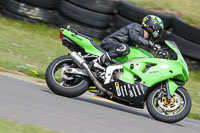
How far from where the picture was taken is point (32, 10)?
11.9 meters

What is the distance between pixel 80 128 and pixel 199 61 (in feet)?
23.1

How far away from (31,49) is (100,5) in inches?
99.5

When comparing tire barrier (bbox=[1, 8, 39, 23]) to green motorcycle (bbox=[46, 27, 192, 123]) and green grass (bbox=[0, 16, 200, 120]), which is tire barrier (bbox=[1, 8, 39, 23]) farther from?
green motorcycle (bbox=[46, 27, 192, 123])

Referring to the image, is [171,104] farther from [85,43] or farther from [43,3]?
[43,3]

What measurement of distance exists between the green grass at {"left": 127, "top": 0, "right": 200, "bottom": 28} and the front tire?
547 centimetres

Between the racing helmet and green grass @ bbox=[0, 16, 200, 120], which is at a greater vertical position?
the racing helmet

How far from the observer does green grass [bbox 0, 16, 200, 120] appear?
813cm

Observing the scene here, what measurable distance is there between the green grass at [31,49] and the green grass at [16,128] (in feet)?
12.6

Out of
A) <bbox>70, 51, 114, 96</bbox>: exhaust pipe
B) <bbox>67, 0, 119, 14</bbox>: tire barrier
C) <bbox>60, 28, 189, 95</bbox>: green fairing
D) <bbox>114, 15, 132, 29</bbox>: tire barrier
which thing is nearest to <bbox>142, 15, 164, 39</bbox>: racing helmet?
<bbox>60, 28, 189, 95</bbox>: green fairing

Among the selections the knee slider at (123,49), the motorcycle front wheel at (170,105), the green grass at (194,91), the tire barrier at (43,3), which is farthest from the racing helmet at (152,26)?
the tire barrier at (43,3)

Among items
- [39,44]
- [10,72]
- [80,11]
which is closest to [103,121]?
[10,72]

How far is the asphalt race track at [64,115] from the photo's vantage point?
179 inches

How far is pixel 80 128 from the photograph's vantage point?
450cm

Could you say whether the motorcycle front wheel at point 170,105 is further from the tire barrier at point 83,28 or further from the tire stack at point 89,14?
the tire barrier at point 83,28
